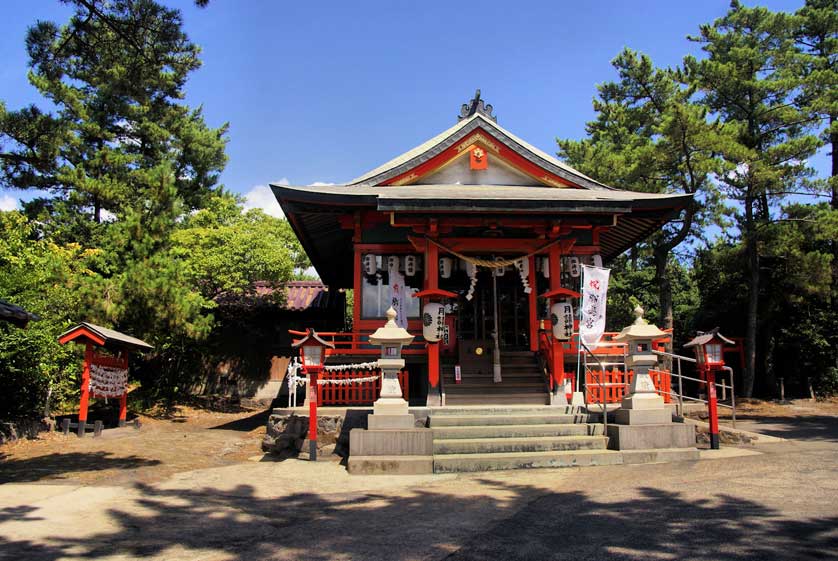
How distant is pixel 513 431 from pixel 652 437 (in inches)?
88.1

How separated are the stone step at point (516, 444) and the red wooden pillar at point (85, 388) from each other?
7.68 meters

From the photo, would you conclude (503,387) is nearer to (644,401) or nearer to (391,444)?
(644,401)

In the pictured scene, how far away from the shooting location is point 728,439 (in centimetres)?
1066

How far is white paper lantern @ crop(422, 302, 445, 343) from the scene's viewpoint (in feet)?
38.9

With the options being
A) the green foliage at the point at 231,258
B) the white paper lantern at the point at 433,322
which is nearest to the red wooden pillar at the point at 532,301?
the white paper lantern at the point at 433,322

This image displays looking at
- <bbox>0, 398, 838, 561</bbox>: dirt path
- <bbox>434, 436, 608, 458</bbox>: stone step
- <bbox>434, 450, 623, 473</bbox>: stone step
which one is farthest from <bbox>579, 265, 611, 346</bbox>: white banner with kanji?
<bbox>0, 398, 838, 561</bbox>: dirt path

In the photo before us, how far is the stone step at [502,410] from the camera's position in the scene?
414 inches

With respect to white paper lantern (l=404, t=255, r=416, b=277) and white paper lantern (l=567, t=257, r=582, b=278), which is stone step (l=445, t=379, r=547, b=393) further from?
white paper lantern (l=567, t=257, r=582, b=278)

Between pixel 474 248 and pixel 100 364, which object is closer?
pixel 100 364

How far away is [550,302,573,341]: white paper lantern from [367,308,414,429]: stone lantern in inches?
143

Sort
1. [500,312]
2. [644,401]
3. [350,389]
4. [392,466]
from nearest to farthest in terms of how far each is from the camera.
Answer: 1. [392,466]
2. [644,401]
3. [350,389]
4. [500,312]

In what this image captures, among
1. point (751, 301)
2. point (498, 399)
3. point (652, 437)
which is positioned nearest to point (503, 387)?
point (498, 399)

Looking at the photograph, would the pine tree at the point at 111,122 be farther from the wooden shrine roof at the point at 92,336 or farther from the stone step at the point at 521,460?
the stone step at the point at 521,460

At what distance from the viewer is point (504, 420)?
10.3m
